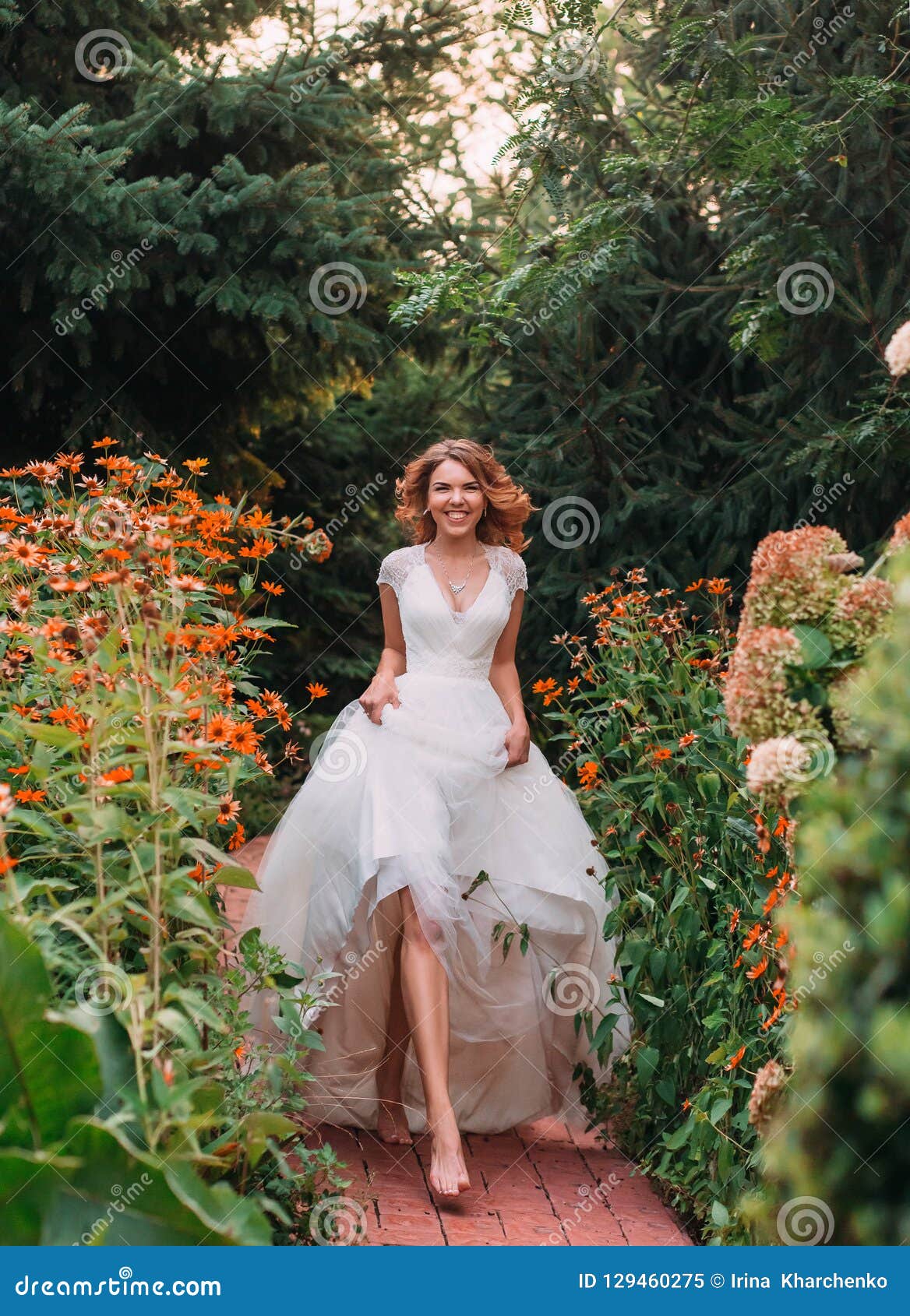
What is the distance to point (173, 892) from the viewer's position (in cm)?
187

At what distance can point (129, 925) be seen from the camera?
2.19m

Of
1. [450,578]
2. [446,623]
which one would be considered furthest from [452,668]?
[450,578]

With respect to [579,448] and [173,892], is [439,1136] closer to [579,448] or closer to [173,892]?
[173,892]

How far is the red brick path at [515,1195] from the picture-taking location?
9.40ft

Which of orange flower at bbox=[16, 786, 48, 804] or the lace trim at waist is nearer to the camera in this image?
orange flower at bbox=[16, 786, 48, 804]

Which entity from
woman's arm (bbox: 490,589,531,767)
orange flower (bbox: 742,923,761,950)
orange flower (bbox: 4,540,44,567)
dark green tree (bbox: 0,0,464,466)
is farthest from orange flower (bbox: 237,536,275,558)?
A: dark green tree (bbox: 0,0,464,466)

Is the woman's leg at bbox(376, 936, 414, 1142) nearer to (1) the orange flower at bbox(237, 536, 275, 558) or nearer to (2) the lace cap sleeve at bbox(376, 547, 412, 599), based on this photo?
(2) the lace cap sleeve at bbox(376, 547, 412, 599)

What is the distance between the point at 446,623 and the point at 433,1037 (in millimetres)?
1323

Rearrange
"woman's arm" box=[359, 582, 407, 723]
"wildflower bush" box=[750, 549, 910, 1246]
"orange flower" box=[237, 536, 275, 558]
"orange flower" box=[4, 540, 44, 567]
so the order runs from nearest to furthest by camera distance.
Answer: "wildflower bush" box=[750, 549, 910, 1246] → "orange flower" box=[4, 540, 44, 567] → "orange flower" box=[237, 536, 275, 558] → "woman's arm" box=[359, 582, 407, 723]

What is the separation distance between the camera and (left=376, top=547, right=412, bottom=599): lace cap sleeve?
160 inches

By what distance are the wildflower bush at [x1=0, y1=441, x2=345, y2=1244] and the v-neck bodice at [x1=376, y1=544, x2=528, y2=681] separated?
109cm

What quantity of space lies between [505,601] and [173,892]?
228 centimetres

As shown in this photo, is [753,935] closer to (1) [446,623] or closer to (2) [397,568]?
(1) [446,623]

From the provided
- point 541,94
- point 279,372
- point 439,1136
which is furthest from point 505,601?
point 279,372
